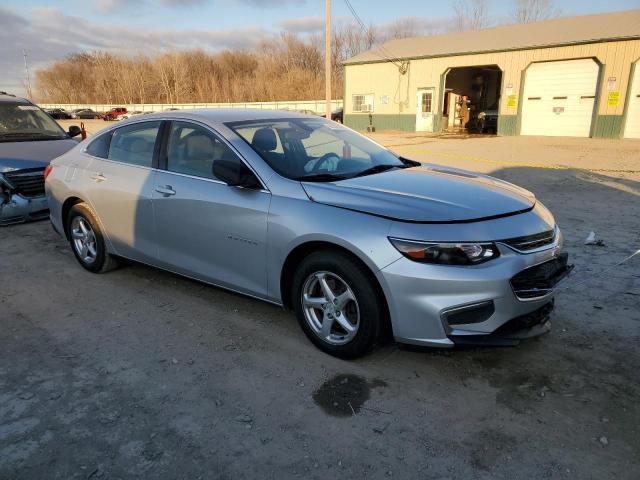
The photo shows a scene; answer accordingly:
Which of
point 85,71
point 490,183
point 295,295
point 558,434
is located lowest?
point 558,434

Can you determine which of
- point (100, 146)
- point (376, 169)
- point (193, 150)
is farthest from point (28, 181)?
point (376, 169)

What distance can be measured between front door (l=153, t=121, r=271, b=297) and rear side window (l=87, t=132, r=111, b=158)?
1.01m

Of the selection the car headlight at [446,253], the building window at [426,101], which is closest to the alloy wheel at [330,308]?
the car headlight at [446,253]

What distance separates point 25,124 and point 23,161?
5.03ft

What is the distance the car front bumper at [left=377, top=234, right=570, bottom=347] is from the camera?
282 centimetres

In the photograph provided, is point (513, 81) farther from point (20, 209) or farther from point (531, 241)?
point (531, 241)

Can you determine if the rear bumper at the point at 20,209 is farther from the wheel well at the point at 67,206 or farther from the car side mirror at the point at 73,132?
the wheel well at the point at 67,206

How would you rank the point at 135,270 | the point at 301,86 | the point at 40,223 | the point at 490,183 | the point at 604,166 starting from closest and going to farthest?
1. the point at 490,183
2. the point at 135,270
3. the point at 40,223
4. the point at 604,166
5. the point at 301,86

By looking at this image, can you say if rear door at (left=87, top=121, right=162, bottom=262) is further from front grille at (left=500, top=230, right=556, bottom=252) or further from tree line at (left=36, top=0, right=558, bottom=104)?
tree line at (left=36, top=0, right=558, bottom=104)

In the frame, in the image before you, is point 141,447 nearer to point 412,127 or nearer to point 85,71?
point 412,127

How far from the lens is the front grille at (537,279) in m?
2.94

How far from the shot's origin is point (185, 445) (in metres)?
2.56

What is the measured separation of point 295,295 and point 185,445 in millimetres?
1240

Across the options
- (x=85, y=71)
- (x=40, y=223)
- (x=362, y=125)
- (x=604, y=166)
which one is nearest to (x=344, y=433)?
(x=40, y=223)
